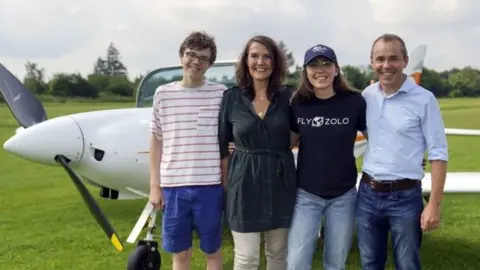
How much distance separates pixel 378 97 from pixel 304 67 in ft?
1.35

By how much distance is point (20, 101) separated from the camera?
215 inches

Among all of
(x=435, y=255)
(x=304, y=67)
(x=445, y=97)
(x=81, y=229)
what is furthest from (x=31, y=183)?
(x=445, y=97)

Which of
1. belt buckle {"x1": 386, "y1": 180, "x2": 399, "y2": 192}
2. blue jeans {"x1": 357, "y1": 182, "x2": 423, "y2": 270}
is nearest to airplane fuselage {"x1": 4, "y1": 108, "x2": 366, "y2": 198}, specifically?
blue jeans {"x1": 357, "y1": 182, "x2": 423, "y2": 270}

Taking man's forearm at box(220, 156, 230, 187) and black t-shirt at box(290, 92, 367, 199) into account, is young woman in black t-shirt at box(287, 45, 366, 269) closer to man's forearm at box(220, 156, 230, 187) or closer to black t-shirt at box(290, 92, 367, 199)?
black t-shirt at box(290, 92, 367, 199)

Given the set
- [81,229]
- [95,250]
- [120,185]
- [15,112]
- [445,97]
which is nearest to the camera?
[120,185]

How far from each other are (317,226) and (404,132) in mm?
662

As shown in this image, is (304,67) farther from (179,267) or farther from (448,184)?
(448,184)

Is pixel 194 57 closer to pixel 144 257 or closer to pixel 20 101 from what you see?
pixel 144 257

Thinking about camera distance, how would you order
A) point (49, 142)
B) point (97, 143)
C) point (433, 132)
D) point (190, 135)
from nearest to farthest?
point (433, 132) < point (190, 135) < point (49, 142) < point (97, 143)

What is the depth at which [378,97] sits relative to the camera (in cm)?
285

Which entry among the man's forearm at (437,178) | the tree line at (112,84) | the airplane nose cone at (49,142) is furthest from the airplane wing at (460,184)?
the tree line at (112,84)

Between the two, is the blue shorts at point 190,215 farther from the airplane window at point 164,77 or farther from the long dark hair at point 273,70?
the airplane window at point 164,77

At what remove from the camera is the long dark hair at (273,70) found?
2.92m

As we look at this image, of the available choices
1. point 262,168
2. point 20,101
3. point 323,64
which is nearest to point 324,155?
point 262,168
